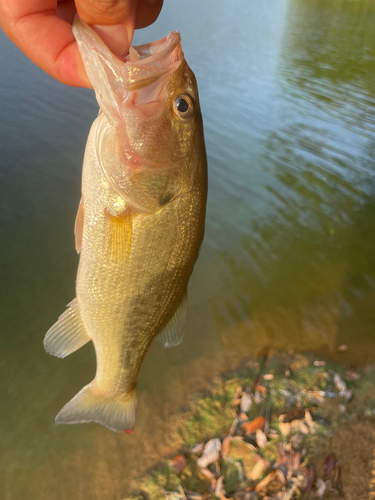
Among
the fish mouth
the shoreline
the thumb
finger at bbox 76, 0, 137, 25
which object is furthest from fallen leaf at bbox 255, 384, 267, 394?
finger at bbox 76, 0, 137, 25

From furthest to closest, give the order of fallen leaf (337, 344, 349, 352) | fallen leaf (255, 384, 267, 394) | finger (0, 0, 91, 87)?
fallen leaf (337, 344, 349, 352), fallen leaf (255, 384, 267, 394), finger (0, 0, 91, 87)

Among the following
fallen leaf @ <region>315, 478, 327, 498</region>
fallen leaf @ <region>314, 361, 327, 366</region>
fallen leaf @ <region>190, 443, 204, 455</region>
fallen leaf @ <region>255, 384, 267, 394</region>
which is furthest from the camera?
fallen leaf @ <region>314, 361, 327, 366</region>

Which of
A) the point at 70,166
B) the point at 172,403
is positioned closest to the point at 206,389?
the point at 172,403

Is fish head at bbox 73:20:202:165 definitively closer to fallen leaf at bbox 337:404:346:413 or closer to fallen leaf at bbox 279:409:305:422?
fallen leaf at bbox 279:409:305:422

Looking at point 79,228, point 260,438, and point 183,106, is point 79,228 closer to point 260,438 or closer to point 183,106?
point 183,106

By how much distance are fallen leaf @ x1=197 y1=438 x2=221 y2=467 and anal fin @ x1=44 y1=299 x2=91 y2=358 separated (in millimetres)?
1787

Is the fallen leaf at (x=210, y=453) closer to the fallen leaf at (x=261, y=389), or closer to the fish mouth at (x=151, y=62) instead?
the fallen leaf at (x=261, y=389)

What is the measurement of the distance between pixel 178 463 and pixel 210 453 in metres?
0.29

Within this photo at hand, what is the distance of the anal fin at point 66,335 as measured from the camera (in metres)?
1.98

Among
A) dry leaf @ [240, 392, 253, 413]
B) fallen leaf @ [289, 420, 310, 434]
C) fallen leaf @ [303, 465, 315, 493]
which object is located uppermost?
fallen leaf @ [289, 420, 310, 434]

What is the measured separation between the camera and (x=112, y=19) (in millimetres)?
1503

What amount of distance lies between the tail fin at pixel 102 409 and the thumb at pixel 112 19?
Answer: 184cm

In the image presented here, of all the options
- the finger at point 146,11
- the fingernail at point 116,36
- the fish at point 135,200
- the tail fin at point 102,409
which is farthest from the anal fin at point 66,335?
the finger at point 146,11

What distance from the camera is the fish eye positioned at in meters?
1.68
